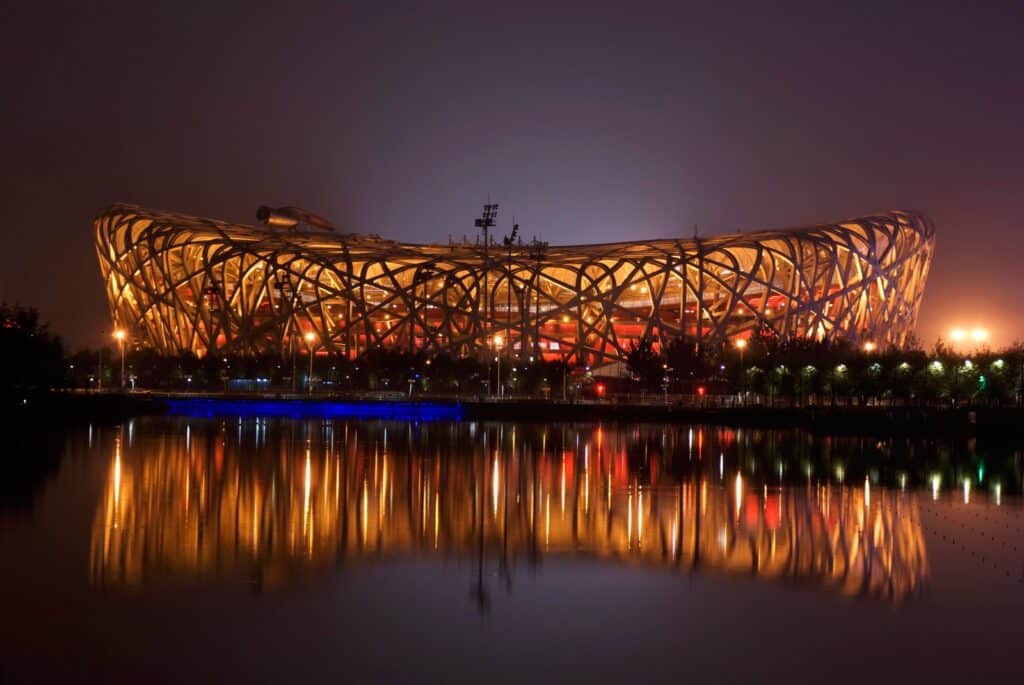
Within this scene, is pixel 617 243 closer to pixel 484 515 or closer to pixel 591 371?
pixel 591 371

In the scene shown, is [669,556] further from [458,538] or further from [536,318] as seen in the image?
[536,318]

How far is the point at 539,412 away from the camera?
5872 centimetres

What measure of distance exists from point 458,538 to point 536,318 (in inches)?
2678

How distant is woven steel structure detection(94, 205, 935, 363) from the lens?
282ft

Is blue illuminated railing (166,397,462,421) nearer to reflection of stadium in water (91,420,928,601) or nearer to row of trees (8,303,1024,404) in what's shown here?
row of trees (8,303,1024,404)

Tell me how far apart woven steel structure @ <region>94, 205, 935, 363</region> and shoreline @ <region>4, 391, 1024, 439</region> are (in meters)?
19.1

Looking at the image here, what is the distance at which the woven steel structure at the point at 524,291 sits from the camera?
86.1 m

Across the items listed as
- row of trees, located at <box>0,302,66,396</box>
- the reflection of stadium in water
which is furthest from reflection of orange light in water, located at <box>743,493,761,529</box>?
row of trees, located at <box>0,302,66,396</box>

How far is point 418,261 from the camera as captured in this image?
91688mm

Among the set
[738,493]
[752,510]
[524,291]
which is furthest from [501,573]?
[524,291]

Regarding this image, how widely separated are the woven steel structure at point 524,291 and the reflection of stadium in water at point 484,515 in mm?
51950

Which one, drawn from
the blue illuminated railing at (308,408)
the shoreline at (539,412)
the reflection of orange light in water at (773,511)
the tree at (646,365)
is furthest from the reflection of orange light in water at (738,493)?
the tree at (646,365)

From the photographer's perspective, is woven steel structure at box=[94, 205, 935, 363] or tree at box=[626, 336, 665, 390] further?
woven steel structure at box=[94, 205, 935, 363]

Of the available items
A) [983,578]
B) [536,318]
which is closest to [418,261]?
[536,318]
